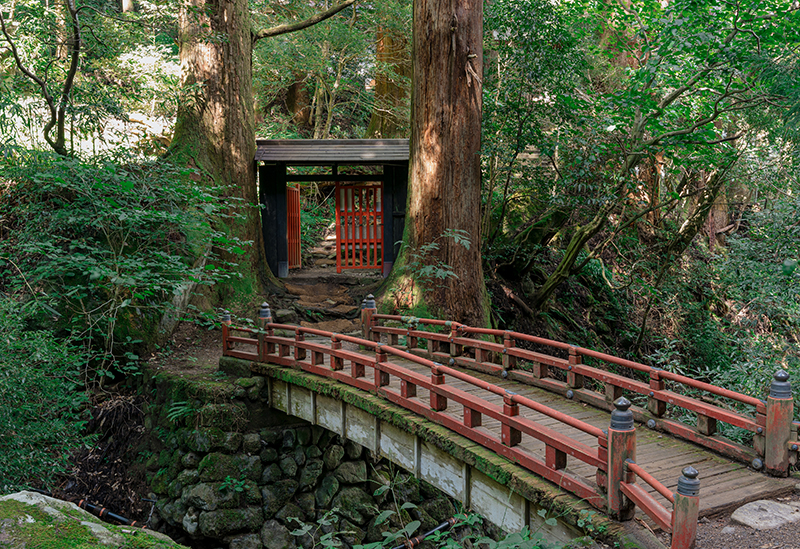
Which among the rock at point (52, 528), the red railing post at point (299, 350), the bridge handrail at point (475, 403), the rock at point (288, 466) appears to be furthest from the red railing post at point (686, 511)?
the rock at point (288, 466)

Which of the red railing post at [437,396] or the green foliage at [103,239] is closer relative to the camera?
the red railing post at [437,396]

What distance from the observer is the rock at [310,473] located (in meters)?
8.43

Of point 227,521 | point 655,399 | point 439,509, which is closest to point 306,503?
point 227,521

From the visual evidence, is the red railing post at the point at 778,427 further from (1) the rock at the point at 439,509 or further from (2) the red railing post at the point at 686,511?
(1) the rock at the point at 439,509

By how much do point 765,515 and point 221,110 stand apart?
11.4 metres

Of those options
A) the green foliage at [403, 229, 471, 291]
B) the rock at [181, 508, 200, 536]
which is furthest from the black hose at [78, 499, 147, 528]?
the green foliage at [403, 229, 471, 291]

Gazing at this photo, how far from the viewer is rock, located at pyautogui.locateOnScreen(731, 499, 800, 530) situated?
4020mm

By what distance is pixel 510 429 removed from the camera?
16.8 feet

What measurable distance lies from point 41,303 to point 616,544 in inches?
266

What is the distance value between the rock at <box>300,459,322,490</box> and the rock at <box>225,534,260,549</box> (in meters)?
0.95

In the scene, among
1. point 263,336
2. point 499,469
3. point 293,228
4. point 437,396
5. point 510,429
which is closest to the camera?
point 499,469

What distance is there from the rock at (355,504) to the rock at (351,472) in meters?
0.12

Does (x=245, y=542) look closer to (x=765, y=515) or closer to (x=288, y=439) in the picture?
(x=288, y=439)

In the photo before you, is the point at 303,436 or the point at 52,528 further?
the point at 303,436
